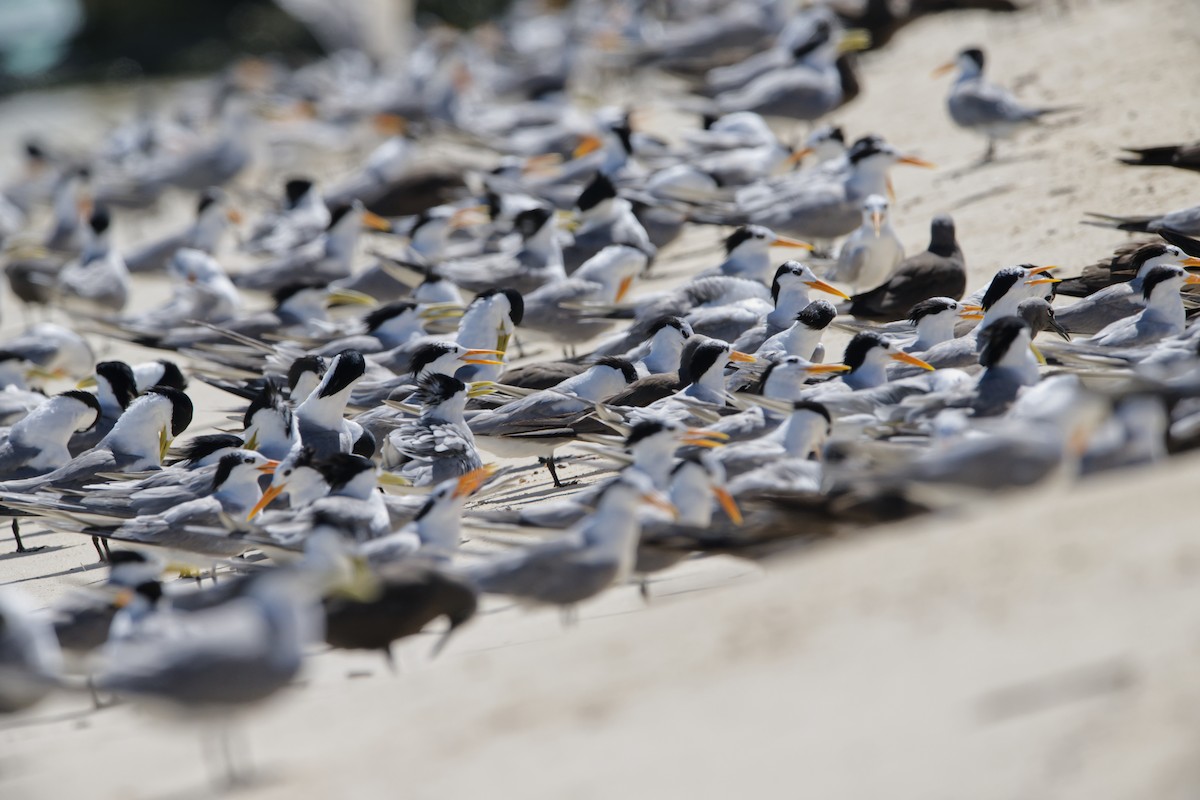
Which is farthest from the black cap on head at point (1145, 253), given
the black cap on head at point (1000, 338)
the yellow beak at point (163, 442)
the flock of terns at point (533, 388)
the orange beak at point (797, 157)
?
the yellow beak at point (163, 442)

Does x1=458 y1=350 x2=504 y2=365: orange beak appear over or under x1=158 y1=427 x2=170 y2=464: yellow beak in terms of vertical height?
over

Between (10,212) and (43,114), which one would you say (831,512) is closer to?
(10,212)

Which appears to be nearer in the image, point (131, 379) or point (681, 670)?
point (681, 670)

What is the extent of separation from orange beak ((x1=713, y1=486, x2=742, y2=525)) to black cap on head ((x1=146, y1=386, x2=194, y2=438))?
2.93 metres

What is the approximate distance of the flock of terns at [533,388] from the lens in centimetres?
434

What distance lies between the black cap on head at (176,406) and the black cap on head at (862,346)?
303cm

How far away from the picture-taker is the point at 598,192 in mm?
9539

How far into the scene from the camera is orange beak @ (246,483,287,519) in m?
5.66

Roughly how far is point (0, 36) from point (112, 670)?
4220 cm

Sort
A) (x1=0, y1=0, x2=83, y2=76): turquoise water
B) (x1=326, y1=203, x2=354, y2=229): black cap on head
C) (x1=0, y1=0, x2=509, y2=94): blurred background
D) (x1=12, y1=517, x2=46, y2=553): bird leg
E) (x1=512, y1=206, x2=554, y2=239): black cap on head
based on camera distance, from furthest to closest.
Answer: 1. (x1=0, y1=0, x2=83, y2=76): turquoise water
2. (x1=0, y1=0, x2=509, y2=94): blurred background
3. (x1=326, y1=203, x2=354, y2=229): black cap on head
4. (x1=512, y1=206, x2=554, y2=239): black cap on head
5. (x1=12, y1=517, x2=46, y2=553): bird leg

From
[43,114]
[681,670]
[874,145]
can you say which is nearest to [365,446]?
[681,670]

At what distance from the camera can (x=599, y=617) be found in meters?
4.79

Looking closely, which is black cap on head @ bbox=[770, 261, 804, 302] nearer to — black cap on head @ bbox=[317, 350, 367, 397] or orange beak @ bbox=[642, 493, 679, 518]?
black cap on head @ bbox=[317, 350, 367, 397]

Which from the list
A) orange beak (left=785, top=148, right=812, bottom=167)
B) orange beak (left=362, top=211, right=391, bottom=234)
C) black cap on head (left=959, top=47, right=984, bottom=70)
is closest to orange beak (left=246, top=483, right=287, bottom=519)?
orange beak (left=362, top=211, right=391, bottom=234)
